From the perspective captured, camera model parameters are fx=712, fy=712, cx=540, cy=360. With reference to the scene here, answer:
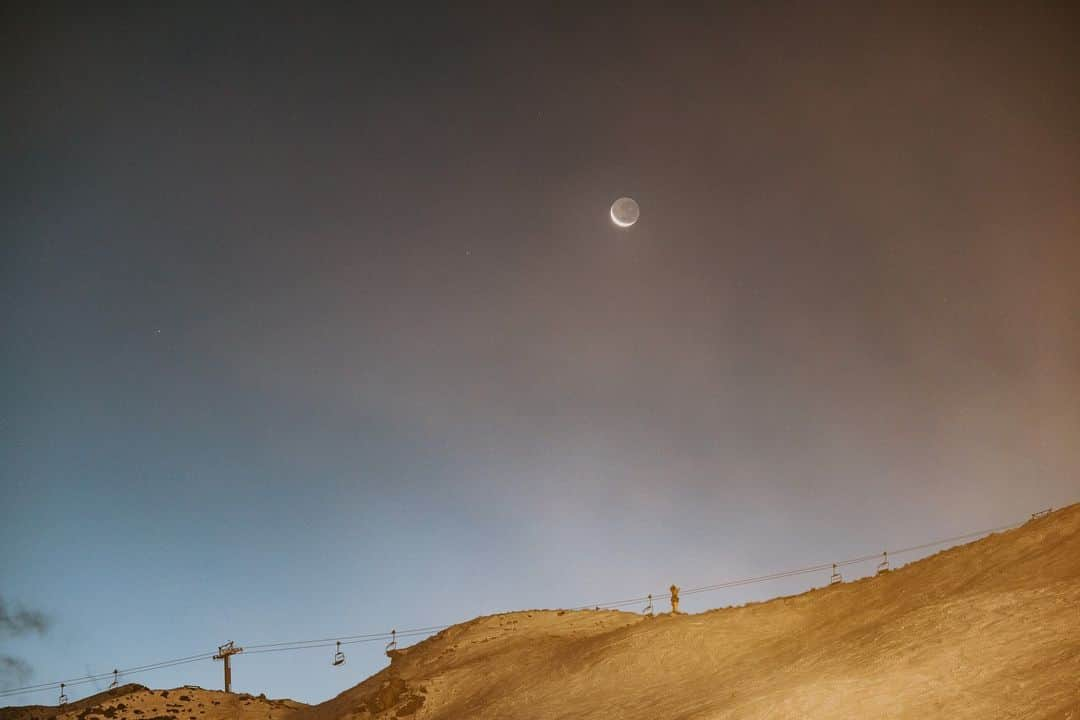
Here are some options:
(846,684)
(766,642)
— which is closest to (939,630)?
(846,684)

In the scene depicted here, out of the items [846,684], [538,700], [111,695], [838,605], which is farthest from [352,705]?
[846,684]

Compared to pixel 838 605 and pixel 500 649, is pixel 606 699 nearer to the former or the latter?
pixel 838 605

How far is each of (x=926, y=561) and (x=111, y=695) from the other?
56.8m

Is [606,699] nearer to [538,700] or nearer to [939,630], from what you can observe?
[538,700]

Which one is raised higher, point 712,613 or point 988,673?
point 712,613

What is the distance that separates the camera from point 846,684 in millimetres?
20453

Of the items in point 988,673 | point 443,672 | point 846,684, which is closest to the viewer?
point 988,673

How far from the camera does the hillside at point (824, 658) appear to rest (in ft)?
58.6

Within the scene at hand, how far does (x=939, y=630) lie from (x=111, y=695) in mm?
57614

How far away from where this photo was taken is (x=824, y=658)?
2366 cm

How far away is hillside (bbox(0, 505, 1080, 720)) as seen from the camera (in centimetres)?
1788

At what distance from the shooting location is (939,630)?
70.8 ft

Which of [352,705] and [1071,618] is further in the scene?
[352,705]

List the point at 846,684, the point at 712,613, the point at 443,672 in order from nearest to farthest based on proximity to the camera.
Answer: the point at 846,684 → the point at 712,613 → the point at 443,672
